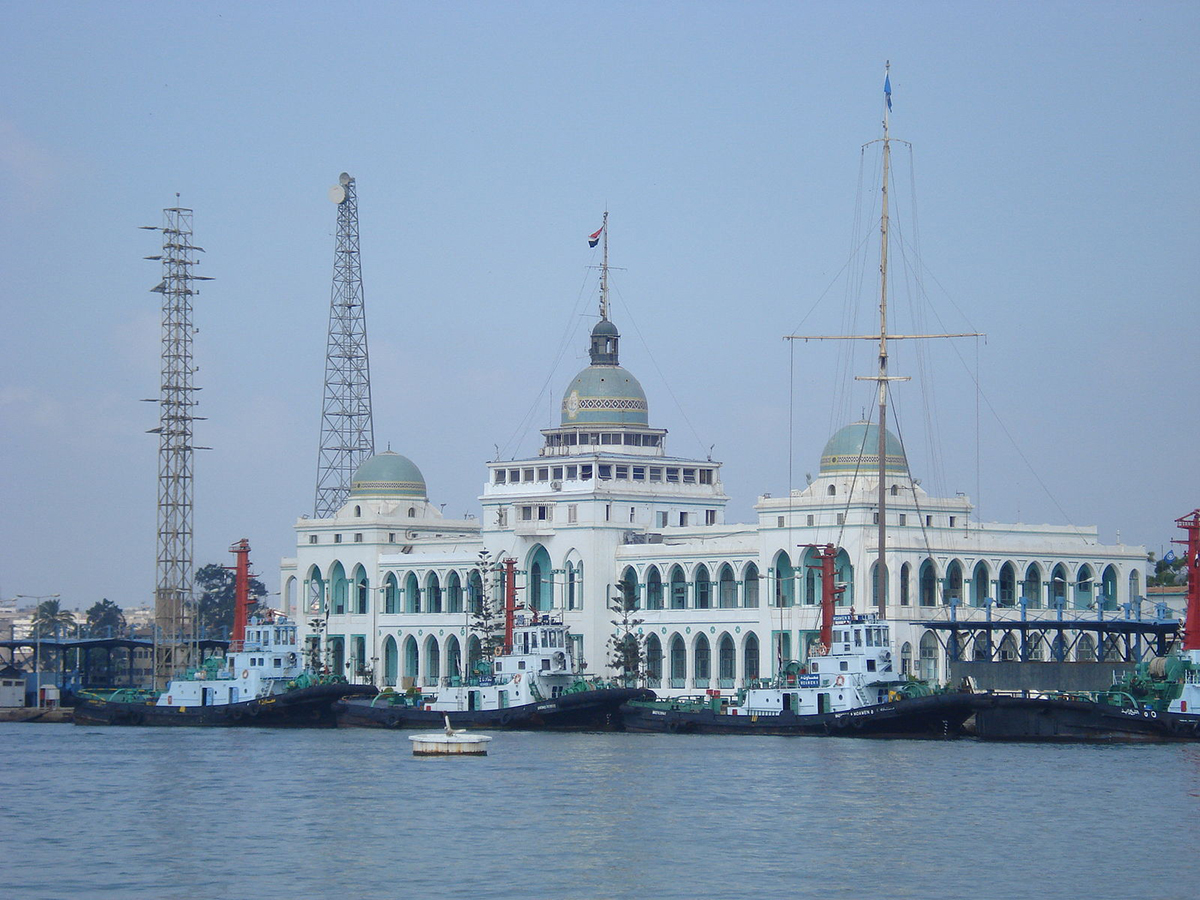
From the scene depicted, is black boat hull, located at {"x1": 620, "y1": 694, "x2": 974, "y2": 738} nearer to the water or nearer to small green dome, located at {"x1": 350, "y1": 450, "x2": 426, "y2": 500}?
the water

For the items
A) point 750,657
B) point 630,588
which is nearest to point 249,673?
point 630,588

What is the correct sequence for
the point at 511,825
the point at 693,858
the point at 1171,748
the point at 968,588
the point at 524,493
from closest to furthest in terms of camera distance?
the point at 693,858 < the point at 511,825 < the point at 1171,748 < the point at 968,588 < the point at 524,493

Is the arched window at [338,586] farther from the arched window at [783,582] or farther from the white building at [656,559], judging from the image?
the arched window at [783,582]

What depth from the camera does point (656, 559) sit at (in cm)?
12000

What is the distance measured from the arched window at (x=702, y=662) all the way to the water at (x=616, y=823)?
2913 centimetres

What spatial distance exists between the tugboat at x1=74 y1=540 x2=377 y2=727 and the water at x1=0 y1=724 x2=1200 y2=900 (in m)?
20.2

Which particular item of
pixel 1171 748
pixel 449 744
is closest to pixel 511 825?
pixel 449 744

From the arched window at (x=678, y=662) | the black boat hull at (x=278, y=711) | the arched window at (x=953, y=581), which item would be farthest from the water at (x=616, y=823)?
the arched window at (x=678, y=662)

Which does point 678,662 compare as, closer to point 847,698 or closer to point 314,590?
point 314,590

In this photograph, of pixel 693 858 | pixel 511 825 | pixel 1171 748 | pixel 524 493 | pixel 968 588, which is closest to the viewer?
pixel 693 858

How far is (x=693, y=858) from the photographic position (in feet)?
179

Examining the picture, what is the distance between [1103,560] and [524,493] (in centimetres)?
3224

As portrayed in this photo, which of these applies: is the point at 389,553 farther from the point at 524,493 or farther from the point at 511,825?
the point at 511,825

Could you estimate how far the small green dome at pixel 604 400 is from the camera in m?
127
